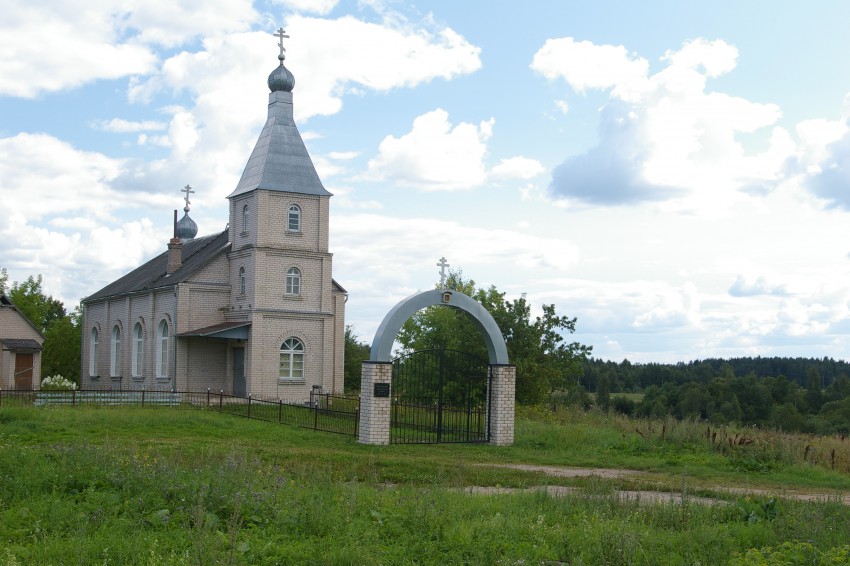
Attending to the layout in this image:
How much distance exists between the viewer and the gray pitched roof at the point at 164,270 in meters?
36.6

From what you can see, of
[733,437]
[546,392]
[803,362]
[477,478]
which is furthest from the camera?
[803,362]

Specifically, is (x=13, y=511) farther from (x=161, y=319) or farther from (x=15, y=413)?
(x=161, y=319)

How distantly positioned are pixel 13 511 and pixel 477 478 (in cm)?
675

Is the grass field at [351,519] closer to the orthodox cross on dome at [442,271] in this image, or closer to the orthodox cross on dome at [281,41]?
the orthodox cross on dome at [442,271]

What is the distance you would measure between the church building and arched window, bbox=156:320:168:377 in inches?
1.6

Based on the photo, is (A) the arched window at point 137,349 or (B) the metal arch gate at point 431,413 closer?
(B) the metal arch gate at point 431,413

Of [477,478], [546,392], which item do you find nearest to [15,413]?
[477,478]

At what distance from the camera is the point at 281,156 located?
3525 cm

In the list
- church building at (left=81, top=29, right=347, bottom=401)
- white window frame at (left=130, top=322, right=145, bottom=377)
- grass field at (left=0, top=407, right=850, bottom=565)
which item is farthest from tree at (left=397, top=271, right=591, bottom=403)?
grass field at (left=0, top=407, right=850, bottom=565)

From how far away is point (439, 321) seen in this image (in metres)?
47.1

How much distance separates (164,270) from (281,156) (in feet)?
29.0

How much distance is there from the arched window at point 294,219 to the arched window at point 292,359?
4.14 metres

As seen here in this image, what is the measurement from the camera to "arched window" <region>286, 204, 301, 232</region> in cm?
3491

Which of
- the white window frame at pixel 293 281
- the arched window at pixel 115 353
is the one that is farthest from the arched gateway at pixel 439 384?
the arched window at pixel 115 353
